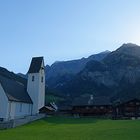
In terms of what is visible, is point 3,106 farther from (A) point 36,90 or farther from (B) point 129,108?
(B) point 129,108

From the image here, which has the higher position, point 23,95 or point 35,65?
point 35,65

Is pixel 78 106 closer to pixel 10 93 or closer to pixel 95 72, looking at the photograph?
pixel 10 93

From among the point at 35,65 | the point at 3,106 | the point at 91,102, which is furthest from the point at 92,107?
the point at 3,106

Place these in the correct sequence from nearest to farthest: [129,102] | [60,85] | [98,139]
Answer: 1. [98,139]
2. [129,102]
3. [60,85]

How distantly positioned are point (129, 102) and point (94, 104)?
8.66 meters

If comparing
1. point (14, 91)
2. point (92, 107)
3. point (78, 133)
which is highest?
point (14, 91)

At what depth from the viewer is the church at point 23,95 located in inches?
2422

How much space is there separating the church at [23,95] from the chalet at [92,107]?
369 inches

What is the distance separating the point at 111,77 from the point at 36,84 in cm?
7849

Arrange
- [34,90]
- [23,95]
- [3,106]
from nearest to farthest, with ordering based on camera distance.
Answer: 1. [3,106]
2. [23,95]
3. [34,90]

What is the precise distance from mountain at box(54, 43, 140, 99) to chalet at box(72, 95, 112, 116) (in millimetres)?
52428

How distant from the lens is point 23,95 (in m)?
71.4

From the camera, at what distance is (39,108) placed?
75.8m

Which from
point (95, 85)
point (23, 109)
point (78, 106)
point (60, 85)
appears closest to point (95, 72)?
point (95, 85)
